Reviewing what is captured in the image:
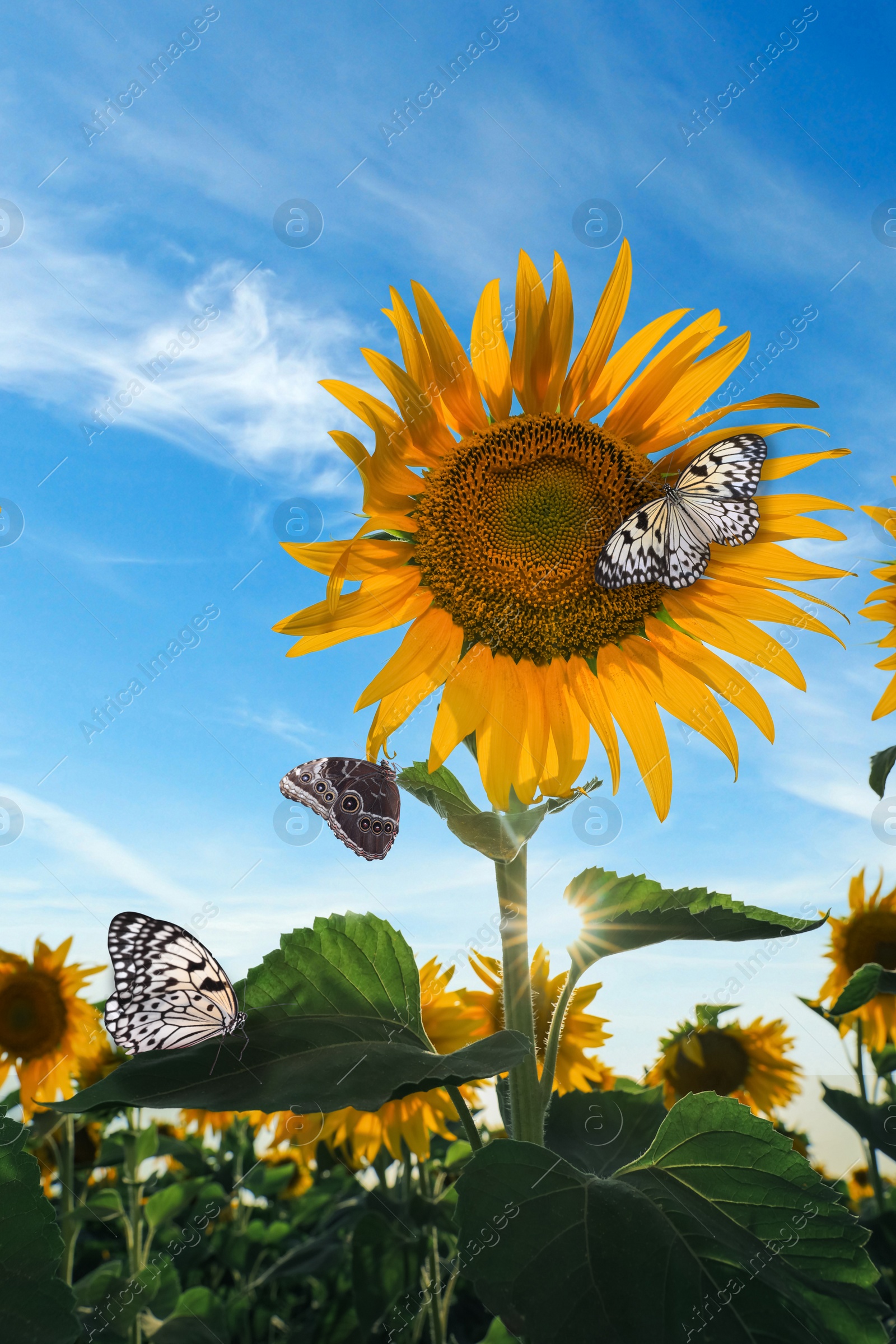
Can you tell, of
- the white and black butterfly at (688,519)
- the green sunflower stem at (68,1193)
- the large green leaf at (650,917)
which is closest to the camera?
the large green leaf at (650,917)

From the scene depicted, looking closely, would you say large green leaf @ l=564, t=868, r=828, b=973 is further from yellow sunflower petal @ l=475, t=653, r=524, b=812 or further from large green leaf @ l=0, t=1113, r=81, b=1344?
large green leaf @ l=0, t=1113, r=81, b=1344

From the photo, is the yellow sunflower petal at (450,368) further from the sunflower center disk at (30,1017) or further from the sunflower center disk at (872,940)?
the sunflower center disk at (30,1017)

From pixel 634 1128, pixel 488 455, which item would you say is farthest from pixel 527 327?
pixel 634 1128

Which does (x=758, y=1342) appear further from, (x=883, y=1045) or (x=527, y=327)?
(x=883, y=1045)

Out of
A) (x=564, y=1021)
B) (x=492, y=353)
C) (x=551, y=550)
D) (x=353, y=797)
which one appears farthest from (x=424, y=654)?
(x=564, y=1021)

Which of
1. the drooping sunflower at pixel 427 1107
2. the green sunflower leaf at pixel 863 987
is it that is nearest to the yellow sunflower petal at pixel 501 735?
the green sunflower leaf at pixel 863 987

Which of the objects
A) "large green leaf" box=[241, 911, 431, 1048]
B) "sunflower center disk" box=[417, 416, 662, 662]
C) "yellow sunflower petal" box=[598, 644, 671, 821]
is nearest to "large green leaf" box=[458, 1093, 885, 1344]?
"large green leaf" box=[241, 911, 431, 1048]
